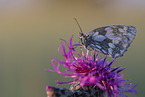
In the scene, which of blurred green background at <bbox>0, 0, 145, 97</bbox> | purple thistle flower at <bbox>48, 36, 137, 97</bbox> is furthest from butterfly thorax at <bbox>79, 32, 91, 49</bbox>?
blurred green background at <bbox>0, 0, 145, 97</bbox>

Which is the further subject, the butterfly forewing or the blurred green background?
the blurred green background

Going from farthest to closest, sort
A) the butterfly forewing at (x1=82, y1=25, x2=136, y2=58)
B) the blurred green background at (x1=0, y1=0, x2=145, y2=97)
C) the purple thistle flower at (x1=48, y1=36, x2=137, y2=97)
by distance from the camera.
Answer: the blurred green background at (x1=0, y1=0, x2=145, y2=97) → the butterfly forewing at (x1=82, y1=25, x2=136, y2=58) → the purple thistle flower at (x1=48, y1=36, x2=137, y2=97)

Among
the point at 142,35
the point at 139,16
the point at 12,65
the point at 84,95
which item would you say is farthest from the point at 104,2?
the point at 84,95

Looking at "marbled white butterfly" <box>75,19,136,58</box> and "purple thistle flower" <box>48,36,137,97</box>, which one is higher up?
"marbled white butterfly" <box>75,19,136,58</box>

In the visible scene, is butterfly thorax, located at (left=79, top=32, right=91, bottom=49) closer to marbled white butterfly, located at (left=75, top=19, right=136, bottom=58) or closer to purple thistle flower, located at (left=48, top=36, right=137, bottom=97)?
marbled white butterfly, located at (left=75, top=19, right=136, bottom=58)

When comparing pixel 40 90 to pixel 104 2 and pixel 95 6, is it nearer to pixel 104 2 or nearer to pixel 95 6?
pixel 95 6

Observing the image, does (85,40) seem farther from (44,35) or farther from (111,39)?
(44,35)
